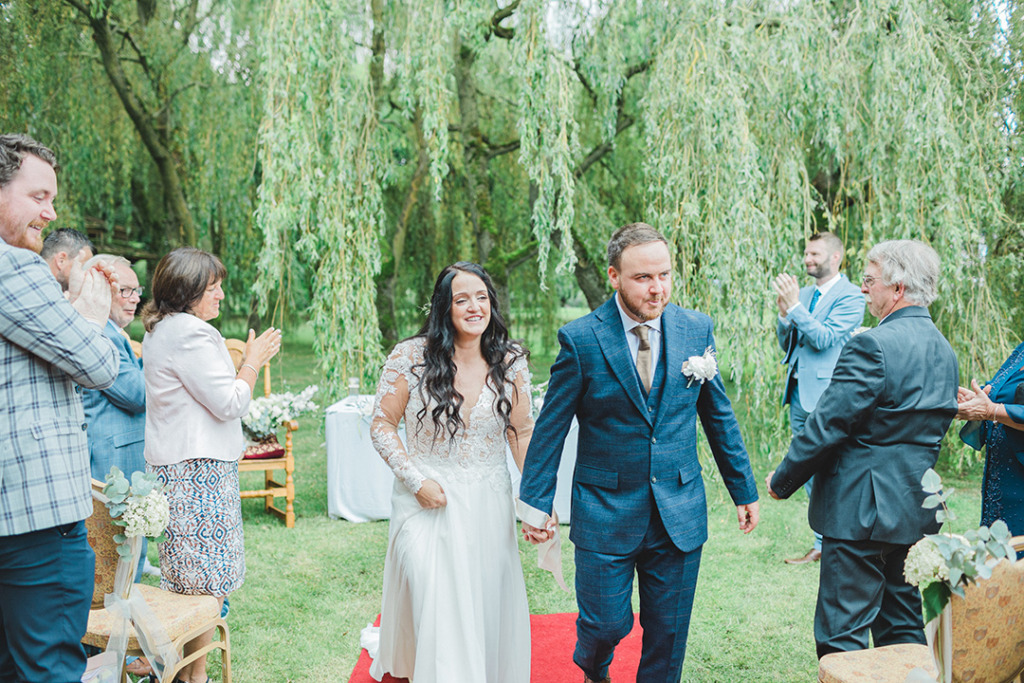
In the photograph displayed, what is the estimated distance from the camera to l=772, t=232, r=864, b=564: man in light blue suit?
4605mm

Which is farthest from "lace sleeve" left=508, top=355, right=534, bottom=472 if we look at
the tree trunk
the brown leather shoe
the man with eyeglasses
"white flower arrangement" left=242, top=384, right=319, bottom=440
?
the tree trunk

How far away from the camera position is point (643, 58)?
6543mm

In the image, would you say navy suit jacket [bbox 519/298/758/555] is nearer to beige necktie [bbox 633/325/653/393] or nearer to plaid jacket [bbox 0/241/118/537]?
beige necktie [bbox 633/325/653/393]

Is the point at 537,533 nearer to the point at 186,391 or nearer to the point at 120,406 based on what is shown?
the point at 186,391

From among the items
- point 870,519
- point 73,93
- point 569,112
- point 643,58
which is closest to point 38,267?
point 870,519

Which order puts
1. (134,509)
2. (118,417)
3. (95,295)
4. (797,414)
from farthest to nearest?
(797,414) < (118,417) < (134,509) < (95,295)

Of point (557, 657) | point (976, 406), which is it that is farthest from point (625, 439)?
point (557, 657)

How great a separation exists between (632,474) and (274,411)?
3.54 m

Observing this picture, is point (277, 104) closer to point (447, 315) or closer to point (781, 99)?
point (447, 315)

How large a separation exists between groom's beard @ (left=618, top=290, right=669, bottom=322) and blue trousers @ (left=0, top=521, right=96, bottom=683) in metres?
1.83

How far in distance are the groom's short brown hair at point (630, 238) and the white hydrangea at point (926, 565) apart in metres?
1.20

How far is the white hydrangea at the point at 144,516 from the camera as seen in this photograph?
2.56 m

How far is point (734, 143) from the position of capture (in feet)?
16.4

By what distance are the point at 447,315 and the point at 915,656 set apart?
2026 millimetres
